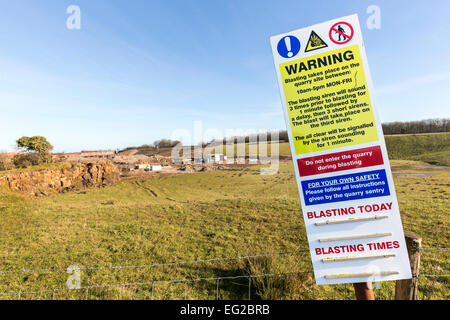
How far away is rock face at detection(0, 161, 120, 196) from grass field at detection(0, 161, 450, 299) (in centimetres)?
186

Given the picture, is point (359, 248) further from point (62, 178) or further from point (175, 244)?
point (62, 178)

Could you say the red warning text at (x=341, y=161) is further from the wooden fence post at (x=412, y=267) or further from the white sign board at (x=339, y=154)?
the wooden fence post at (x=412, y=267)

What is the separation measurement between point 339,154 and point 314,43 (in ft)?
4.66

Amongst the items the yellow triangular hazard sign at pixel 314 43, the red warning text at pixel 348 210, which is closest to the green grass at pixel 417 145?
the red warning text at pixel 348 210

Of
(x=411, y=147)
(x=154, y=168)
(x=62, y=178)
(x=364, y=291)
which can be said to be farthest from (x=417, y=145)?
(x=62, y=178)

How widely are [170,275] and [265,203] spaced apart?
9.57m

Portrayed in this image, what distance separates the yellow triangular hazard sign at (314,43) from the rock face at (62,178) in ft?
85.4

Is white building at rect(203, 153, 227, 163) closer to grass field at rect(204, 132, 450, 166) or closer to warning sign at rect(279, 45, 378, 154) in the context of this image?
grass field at rect(204, 132, 450, 166)

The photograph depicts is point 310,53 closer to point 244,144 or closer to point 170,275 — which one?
point 170,275

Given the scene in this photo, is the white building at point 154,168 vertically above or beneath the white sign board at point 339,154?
above

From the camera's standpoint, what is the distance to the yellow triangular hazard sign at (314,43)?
2.29 meters

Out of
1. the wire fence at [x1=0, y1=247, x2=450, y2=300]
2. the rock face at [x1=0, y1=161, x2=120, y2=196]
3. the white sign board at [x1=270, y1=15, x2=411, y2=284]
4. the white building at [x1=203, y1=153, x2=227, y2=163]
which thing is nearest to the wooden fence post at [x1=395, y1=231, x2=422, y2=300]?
the white sign board at [x1=270, y1=15, x2=411, y2=284]

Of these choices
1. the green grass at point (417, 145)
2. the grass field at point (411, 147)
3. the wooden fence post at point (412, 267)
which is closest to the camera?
the wooden fence post at point (412, 267)
